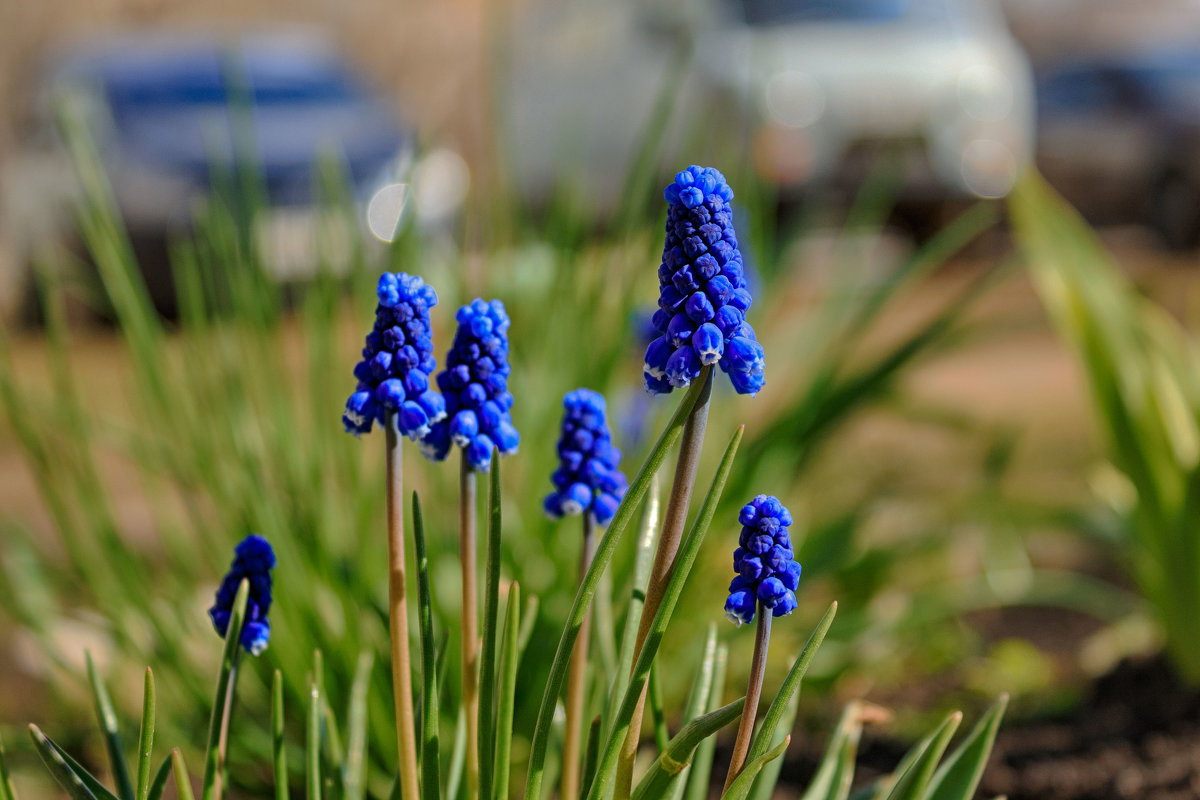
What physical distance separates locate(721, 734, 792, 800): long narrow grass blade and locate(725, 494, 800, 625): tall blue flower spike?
3.6 inches

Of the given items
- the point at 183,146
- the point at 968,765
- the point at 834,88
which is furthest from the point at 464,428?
the point at 834,88

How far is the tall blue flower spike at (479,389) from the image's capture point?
2.84ft

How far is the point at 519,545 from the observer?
5.61ft

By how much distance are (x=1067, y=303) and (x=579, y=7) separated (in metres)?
7.21

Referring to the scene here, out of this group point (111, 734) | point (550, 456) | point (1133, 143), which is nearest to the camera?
point (111, 734)

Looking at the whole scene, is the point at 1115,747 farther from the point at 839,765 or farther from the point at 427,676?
the point at 427,676

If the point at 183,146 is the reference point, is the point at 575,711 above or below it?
below

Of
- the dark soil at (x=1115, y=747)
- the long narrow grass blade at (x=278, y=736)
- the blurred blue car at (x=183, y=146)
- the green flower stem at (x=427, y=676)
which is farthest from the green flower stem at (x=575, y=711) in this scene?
the blurred blue car at (x=183, y=146)

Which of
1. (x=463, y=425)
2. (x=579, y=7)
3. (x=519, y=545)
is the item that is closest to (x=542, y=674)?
(x=519, y=545)

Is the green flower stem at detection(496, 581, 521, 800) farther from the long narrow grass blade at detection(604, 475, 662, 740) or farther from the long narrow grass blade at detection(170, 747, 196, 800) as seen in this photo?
the long narrow grass blade at detection(170, 747, 196, 800)

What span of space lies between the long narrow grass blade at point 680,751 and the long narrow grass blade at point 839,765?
0.20 meters

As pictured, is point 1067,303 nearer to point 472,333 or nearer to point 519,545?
point 519,545

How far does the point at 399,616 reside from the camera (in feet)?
2.89

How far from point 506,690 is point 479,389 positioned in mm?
228
